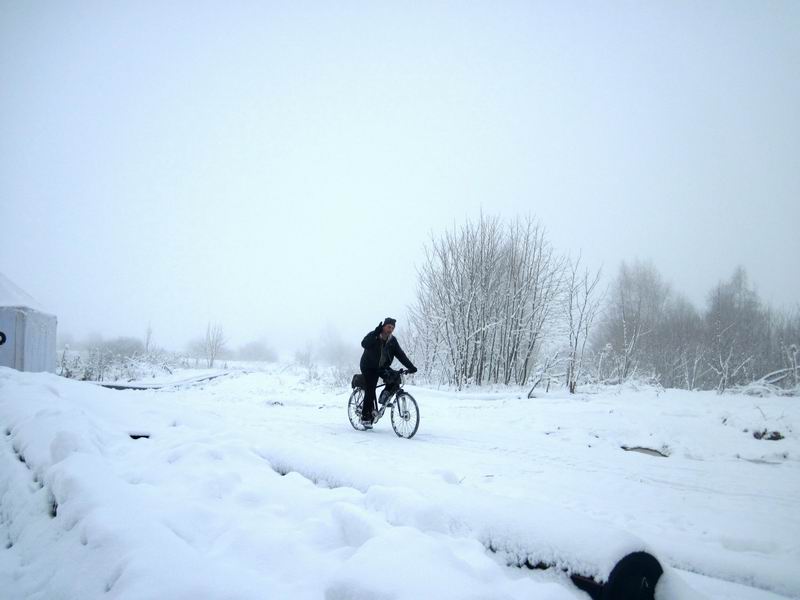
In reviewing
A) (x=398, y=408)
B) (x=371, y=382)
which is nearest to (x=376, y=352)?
(x=371, y=382)

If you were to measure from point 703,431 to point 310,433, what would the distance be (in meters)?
6.32

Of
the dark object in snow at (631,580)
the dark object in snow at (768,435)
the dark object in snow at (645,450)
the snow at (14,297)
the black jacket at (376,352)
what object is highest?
the snow at (14,297)

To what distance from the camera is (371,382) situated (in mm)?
6965

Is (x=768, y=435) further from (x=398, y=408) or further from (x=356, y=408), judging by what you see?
(x=356, y=408)

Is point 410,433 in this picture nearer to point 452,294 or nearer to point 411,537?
point 411,537

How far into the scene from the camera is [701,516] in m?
3.53

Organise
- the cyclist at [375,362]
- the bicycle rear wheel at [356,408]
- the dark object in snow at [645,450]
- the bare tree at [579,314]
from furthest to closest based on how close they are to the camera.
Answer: the bare tree at [579,314], the bicycle rear wheel at [356,408], the cyclist at [375,362], the dark object in snow at [645,450]

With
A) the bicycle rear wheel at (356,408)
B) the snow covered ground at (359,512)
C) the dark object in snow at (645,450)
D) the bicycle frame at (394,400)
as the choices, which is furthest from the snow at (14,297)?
the dark object in snow at (645,450)

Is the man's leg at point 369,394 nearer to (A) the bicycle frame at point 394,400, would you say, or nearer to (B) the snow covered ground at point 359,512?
(A) the bicycle frame at point 394,400

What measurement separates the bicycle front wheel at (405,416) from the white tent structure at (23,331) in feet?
45.5

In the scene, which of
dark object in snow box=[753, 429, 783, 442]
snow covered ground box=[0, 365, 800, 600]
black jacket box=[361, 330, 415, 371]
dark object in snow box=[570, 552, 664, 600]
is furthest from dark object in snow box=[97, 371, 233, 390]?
dark object in snow box=[753, 429, 783, 442]

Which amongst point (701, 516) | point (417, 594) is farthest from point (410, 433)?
point (417, 594)

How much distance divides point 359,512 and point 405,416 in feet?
15.3

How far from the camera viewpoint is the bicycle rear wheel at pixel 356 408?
7.32 metres
